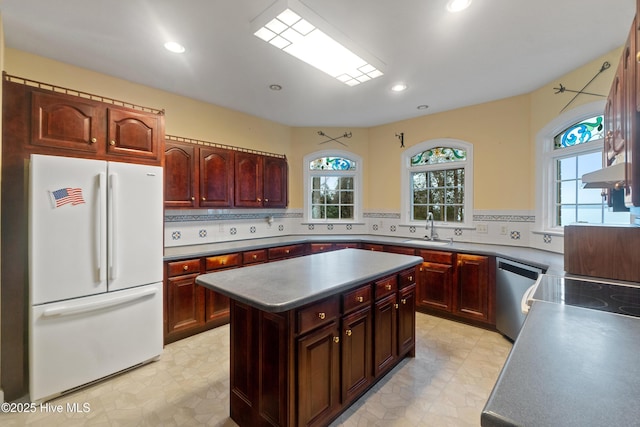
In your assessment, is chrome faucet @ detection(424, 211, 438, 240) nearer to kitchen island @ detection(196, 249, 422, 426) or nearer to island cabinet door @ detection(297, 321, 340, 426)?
kitchen island @ detection(196, 249, 422, 426)

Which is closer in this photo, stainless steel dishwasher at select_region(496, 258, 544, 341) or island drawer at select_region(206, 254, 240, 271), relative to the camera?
stainless steel dishwasher at select_region(496, 258, 544, 341)

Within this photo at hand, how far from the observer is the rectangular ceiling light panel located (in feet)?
6.52

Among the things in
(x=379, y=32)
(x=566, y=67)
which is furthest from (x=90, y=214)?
(x=566, y=67)

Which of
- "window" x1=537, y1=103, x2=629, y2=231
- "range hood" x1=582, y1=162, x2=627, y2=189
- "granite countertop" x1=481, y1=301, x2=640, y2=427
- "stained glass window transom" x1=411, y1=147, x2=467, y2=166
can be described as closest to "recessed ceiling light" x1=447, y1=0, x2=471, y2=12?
"range hood" x1=582, y1=162, x2=627, y2=189

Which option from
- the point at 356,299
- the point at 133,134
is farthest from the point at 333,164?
the point at 356,299

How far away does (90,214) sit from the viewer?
2.12m

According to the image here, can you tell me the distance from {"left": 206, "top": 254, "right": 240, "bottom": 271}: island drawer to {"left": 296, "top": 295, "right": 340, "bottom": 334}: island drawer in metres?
1.83

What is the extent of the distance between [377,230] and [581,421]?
4.16 m

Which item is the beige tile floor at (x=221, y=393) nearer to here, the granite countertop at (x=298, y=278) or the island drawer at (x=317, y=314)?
the island drawer at (x=317, y=314)

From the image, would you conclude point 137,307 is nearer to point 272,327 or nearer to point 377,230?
point 272,327

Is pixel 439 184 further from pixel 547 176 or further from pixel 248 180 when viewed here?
pixel 248 180

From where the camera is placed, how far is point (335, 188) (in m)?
4.87

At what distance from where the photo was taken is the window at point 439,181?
12.7 ft

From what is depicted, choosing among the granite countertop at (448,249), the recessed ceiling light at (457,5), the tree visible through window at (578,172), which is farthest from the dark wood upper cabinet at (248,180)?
the tree visible through window at (578,172)
